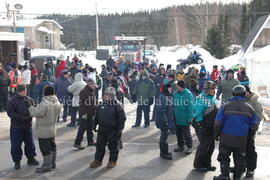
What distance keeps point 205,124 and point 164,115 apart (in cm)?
100

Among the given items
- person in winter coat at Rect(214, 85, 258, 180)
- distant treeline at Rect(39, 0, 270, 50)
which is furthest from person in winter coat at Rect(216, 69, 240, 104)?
distant treeline at Rect(39, 0, 270, 50)

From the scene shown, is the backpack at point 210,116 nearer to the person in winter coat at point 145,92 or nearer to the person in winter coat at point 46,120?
the person in winter coat at point 46,120

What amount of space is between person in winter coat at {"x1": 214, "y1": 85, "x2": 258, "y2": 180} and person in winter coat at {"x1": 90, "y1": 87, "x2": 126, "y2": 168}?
1.92m

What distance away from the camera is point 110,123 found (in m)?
6.80

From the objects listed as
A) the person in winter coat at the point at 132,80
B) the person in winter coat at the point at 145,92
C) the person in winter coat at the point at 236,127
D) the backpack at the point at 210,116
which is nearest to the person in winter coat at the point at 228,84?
the person in winter coat at the point at 145,92

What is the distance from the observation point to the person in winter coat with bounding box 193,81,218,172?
6621mm

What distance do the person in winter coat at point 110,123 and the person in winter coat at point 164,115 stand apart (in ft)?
2.92

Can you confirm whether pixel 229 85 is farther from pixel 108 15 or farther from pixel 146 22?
pixel 108 15

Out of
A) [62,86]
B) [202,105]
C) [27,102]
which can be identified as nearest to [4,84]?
[62,86]

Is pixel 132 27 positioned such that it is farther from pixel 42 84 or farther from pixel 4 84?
pixel 42 84

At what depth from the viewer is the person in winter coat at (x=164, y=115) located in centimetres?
733

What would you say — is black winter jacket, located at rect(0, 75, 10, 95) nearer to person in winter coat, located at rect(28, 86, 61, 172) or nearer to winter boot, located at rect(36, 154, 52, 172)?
person in winter coat, located at rect(28, 86, 61, 172)

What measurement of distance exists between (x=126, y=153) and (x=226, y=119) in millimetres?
2904

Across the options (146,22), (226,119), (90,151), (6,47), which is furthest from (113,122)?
(146,22)
